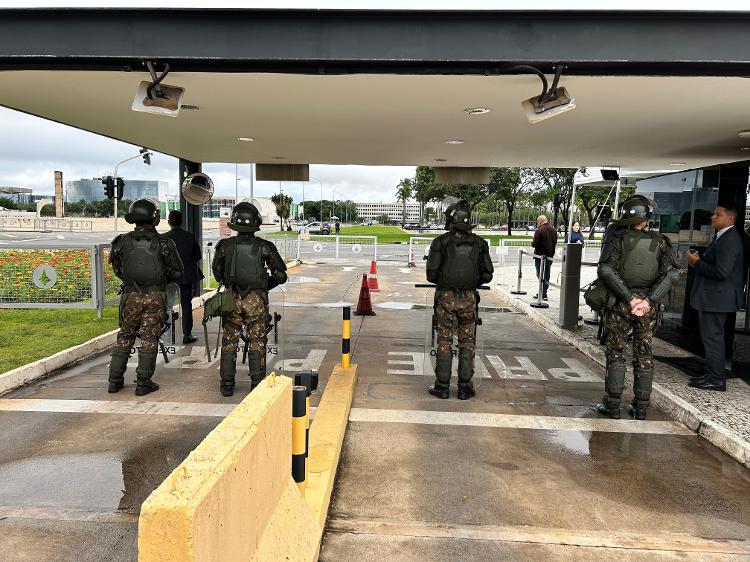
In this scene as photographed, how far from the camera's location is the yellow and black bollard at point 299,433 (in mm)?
2671

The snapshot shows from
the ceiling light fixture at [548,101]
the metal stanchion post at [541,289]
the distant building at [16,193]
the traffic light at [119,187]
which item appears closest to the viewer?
the ceiling light fixture at [548,101]

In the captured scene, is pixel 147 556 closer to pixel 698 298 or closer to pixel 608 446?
pixel 608 446

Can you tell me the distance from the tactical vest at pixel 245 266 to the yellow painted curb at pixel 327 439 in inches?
54.3

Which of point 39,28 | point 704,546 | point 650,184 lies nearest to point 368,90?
point 39,28

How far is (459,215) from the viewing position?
18.8 ft

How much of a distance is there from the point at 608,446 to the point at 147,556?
423cm

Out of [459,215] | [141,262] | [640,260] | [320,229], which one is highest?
[459,215]

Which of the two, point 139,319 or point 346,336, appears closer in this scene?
point 139,319

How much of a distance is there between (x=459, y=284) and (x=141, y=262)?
3481 mm

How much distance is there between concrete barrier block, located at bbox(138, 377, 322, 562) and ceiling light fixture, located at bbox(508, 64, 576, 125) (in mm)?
3004

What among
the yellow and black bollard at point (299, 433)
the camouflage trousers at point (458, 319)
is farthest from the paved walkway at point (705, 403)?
the yellow and black bollard at point (299, 433)

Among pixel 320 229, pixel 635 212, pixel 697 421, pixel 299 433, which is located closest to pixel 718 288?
pixel 635 212

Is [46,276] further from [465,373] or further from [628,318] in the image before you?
[628,318]

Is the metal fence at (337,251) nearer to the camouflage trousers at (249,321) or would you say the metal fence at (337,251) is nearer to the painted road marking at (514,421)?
the camouflage trousers at (249,321)
